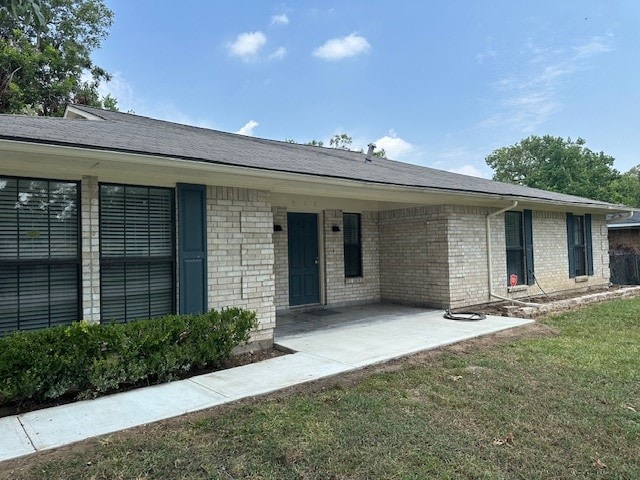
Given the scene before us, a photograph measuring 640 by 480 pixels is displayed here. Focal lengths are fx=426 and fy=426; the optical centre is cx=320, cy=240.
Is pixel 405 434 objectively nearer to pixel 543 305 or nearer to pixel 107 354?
pixel 107 354

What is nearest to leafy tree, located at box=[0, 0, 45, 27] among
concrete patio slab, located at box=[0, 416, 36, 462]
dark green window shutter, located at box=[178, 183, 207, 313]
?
dark green window shutter, located at box=[178, 183, 207, 313]

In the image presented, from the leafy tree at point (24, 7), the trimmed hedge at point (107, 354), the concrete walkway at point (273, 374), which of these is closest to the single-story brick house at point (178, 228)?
the trimmed hedge at point (107, 354)

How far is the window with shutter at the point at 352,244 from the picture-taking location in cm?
982

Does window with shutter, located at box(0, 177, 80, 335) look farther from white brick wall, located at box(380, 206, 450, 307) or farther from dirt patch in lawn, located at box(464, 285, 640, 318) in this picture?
dirt patch in lawn, located at box(464, 285, 640, 318)

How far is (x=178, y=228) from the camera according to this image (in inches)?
209

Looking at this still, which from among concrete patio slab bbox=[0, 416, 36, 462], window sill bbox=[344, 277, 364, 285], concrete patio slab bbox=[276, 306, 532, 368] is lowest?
concrete patio slab bbox=[0, 416, 36, 462]

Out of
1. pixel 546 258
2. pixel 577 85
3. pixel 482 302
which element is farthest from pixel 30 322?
pixel 577 85

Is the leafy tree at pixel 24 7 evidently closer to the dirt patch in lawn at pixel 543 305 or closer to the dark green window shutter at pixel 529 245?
the dirt patch in lawn at pixel 543 305

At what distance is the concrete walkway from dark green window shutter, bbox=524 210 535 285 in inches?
131

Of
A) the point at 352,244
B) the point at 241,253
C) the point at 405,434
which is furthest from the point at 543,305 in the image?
the point at 405,434

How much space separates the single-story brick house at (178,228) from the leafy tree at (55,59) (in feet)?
40.1

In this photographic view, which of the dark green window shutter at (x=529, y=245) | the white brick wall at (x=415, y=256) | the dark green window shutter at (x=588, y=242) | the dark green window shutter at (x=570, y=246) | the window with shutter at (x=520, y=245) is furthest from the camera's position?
the dark green window shutter at (x=588, y=242)

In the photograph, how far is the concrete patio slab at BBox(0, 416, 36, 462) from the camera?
9.84 feet

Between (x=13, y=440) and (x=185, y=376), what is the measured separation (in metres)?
1.78
